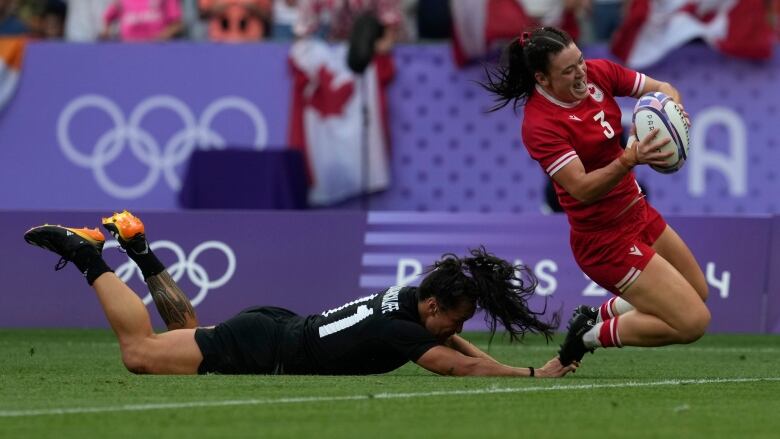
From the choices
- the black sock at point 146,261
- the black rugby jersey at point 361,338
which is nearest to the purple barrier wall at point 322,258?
the black sock at point 146,261

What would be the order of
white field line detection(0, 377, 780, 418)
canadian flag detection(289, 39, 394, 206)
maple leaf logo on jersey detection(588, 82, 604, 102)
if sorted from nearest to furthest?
white field line detection(0, 377, 780, 418) < maple leaf logo on jersey detection(588, 82, 604, 102) < canadian flag detection(289, 39, 394, 206)

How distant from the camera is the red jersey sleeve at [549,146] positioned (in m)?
8.57

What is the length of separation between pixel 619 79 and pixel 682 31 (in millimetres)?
7080

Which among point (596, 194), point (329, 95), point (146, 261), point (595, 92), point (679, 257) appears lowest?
point (146, 261)

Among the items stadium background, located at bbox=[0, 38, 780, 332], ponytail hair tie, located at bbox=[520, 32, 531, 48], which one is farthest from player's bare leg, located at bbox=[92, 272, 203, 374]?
stadium background, located at bbox=[0, 38, 780, 332]

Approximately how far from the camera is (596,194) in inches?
335

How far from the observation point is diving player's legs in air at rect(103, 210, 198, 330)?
9.45 metres

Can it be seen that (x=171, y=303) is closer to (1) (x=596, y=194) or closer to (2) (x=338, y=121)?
(1) (x=596, y=194)

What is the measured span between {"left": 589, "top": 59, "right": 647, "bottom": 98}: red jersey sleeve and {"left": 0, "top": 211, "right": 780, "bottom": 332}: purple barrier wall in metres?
4.10

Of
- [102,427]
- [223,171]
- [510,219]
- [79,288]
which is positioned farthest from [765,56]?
[102,427]

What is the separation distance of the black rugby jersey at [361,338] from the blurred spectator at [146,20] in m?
8.71

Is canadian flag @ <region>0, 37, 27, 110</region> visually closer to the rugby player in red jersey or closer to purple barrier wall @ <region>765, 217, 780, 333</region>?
purple barrier wall @ <region>765, 217, 780, 333</region>

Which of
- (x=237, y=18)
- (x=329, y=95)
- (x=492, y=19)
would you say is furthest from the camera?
(x=237, y=18)

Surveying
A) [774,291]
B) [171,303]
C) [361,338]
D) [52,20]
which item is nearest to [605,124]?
[361,338]
